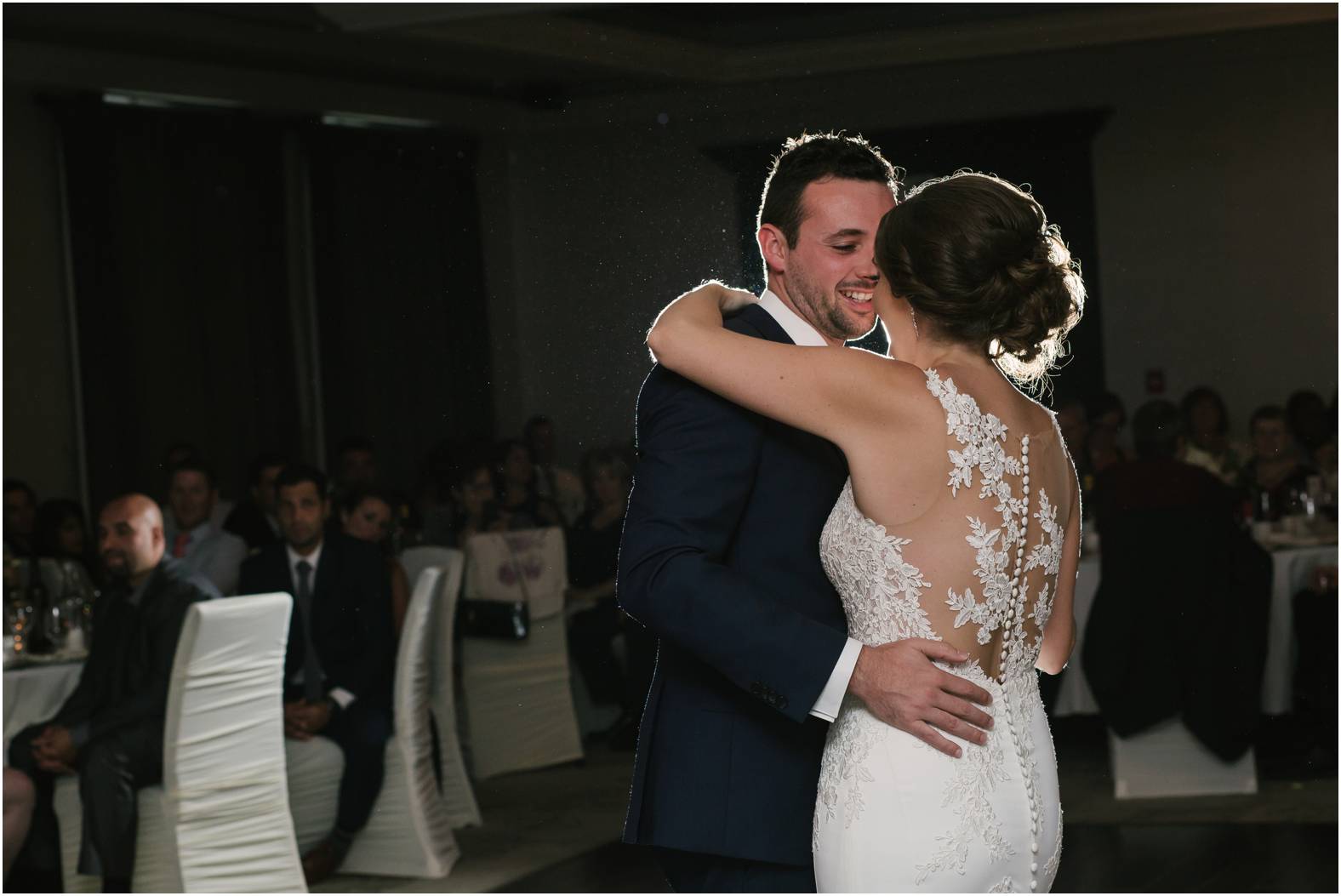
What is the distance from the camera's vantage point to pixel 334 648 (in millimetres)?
4207

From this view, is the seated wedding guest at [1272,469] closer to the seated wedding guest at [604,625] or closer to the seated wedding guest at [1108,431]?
the seated wedding guest at [1108,431]

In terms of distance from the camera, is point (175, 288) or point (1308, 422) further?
point (175, 288)

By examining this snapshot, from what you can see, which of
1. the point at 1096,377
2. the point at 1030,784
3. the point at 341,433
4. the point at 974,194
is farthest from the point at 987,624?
the point at 341,433

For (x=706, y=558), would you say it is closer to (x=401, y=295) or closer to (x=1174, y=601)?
(x=1174, y=601)

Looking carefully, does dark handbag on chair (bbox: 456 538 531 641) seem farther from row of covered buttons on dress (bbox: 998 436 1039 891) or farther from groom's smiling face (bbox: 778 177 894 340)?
row of covered buttons on dress (bbox: 998 436 1039 891)

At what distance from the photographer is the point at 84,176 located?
5.77 meters

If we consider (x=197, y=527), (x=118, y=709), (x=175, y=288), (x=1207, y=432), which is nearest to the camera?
(x=118, y=709)

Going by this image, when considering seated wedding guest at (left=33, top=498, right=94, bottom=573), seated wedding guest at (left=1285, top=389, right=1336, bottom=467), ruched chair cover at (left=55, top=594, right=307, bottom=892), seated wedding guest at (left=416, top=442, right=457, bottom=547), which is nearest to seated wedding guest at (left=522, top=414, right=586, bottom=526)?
seated wedding guest at (left=416, top=442, right=457, bottom=547)

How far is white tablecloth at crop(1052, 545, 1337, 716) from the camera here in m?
4.47

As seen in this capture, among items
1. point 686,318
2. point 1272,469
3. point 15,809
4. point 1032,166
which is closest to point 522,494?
point 15,809

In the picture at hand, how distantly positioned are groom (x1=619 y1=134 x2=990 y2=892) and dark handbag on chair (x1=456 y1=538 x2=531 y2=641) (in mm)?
2546

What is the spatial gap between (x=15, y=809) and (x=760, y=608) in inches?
124

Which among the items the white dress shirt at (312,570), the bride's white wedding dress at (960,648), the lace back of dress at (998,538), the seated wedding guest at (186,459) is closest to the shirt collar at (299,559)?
the white dress shirt at (312,570)

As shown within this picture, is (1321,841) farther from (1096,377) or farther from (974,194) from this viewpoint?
(974,194)
